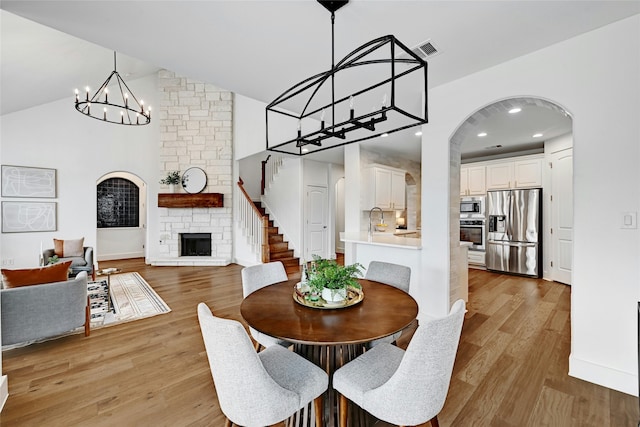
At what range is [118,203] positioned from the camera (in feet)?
25.4

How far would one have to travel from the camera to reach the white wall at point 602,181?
1985mm

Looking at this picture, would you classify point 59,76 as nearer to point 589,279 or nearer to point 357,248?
point 357,248

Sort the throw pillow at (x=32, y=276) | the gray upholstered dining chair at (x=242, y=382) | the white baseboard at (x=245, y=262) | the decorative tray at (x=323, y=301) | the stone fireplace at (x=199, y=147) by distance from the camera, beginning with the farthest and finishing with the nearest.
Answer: the stone fireplace at (x=199, y=147)
the white baseboard at (x=245, y=262)
the throw pillow at (x=32, y=276)
the decorative tray at (x=323, y=301)
the gray upholstered dining chair at (x=242, y=382)

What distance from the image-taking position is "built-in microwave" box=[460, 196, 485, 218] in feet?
20.0

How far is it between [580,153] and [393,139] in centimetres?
282

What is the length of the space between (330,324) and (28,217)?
7315 millimetres

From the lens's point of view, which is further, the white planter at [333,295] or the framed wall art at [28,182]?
the framed wall art at [28,182]

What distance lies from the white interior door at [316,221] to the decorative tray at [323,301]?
15.9 feet

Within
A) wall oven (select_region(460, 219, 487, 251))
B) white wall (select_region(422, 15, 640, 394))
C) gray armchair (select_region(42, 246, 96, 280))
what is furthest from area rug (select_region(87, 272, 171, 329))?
wall oven (select_region(460, 219, 487, 251))

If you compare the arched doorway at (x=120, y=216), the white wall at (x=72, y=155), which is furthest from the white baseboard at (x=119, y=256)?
the white wall at (x=72, y=155)

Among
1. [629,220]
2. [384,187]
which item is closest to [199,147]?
[384,187]

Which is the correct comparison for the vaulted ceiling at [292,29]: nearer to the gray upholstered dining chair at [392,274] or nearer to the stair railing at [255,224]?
the gray upholstered dining chair at [392,274]

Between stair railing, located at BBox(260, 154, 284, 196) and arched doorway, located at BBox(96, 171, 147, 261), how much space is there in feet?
9.87

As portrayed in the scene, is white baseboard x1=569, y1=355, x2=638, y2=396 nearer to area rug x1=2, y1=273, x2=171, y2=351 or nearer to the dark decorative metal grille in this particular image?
area rug x1=2, y1=273, x2=171, y2=351
